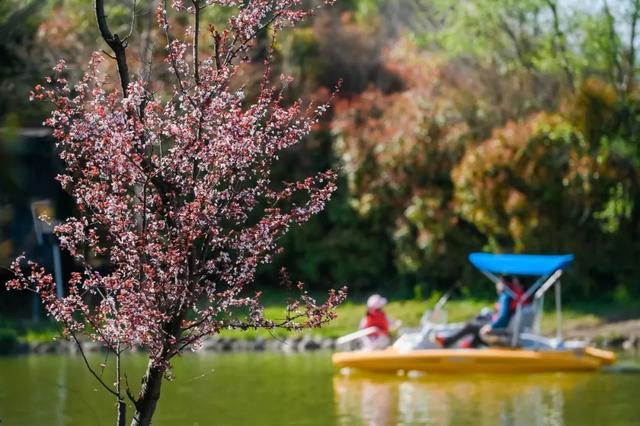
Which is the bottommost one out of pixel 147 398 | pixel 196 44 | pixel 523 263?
pixel 147 398

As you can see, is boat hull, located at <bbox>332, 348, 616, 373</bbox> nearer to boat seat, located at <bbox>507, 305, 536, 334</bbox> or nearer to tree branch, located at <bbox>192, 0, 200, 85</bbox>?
boat seat, located at <bbox>507, 305, 536, 334</bbox>

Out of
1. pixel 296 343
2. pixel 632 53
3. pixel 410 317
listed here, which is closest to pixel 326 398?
pixel 296 343

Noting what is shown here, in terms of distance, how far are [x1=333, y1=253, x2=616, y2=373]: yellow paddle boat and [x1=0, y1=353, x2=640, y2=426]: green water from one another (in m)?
0.23

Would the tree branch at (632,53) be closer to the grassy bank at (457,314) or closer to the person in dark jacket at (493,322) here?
the grassy bank at (457,314)

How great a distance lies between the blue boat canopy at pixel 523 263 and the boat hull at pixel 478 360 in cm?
159

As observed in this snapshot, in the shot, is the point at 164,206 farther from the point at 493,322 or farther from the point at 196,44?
the point at 493,322

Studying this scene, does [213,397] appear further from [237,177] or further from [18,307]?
[18,307]

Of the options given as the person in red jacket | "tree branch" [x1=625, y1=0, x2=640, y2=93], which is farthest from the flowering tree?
"tree branch" [x1=625, y1=0, x2=640, y2=93]

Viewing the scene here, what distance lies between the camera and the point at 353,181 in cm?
2903

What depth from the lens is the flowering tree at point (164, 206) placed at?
7.60 metres

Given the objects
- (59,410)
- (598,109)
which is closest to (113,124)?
(59,410)

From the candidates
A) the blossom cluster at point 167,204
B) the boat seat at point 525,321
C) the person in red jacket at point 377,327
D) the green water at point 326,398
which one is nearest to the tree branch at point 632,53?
the boat seat at point 525,321

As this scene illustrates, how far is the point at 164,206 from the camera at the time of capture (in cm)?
781

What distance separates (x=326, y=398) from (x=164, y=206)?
9.48 metres
